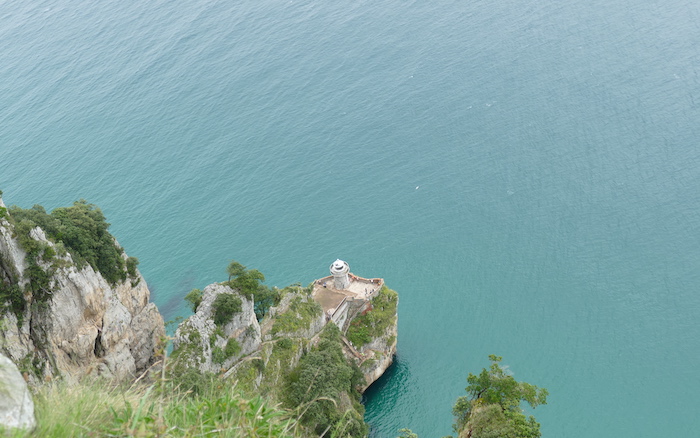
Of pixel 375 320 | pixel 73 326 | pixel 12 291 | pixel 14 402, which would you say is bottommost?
pixel 375 320

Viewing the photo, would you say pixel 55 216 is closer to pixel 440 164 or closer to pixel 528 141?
pixel 440 164

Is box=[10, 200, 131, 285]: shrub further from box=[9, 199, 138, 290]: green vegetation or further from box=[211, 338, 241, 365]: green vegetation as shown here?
box=[211, 338, 241, 365]: green vegetation

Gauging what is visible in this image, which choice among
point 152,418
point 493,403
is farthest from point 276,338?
point 152,418

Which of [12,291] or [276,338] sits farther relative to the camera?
[276,338]

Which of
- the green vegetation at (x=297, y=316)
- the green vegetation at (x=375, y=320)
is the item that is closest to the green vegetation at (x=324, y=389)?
the green vegetation at (x=297, y=316)

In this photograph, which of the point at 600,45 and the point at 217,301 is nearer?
the point at 217,301

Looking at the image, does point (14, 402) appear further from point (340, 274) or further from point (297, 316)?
point (340, 274)

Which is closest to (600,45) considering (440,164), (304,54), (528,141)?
(528,141)
